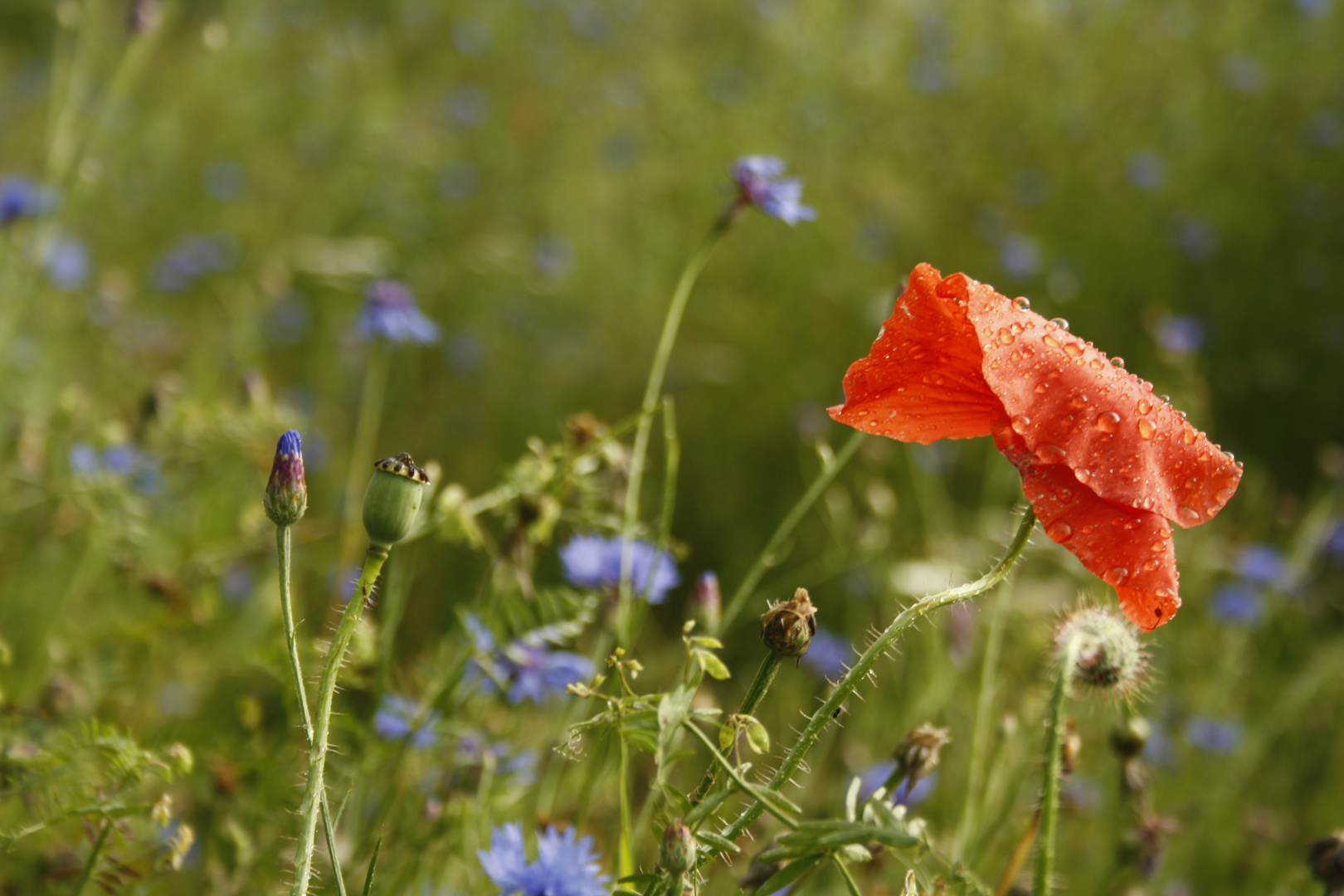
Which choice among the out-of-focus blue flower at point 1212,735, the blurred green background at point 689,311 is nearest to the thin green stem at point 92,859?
the blurred green background at point 689,311

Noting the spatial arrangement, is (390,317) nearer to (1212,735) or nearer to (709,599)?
(709,599)

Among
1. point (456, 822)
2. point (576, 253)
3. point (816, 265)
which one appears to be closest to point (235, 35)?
point (576, 253)

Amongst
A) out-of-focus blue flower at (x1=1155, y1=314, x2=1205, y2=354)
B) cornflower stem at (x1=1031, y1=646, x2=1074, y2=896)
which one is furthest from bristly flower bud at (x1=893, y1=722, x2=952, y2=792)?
out-of-focus blue flower at (x1=1155, y1=314, x2=1205, y2=354)

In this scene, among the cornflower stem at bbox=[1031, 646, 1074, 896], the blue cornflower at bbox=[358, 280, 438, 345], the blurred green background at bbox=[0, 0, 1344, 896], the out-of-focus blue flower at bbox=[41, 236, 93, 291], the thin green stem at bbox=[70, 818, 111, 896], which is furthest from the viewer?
the out-of-focus blue flower at bbox=[41, 236, 93, 291]

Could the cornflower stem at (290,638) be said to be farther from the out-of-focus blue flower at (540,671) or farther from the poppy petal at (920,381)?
the out-of-focus blue flower at (540,671)

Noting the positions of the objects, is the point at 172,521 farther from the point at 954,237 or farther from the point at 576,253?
the point at 954,237

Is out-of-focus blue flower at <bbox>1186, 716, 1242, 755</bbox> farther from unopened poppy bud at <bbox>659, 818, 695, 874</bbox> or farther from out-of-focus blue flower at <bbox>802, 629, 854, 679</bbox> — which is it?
unopened poppy bud at <bbox>659, 818, 695, 874</bbox>
